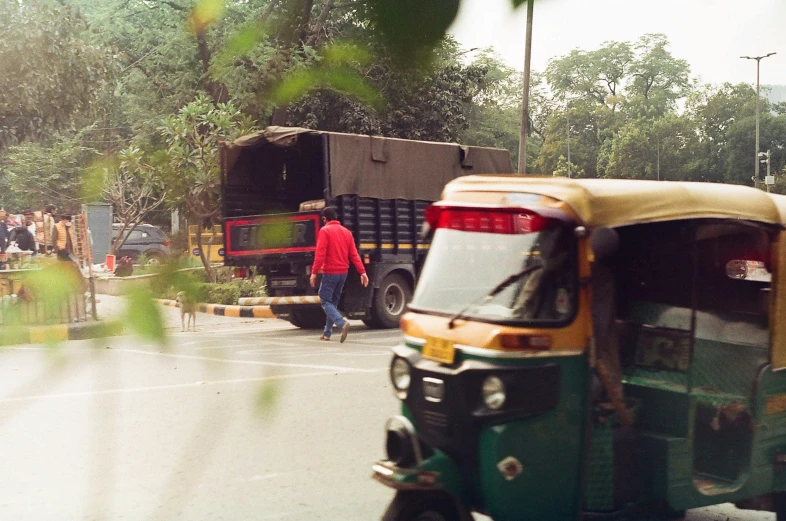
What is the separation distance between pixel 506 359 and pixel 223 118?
8.03ft

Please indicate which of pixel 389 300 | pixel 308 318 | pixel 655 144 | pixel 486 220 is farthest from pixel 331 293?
pixel 655 144

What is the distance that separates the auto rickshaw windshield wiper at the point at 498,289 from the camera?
11.3ft

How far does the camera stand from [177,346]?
1.05 metres

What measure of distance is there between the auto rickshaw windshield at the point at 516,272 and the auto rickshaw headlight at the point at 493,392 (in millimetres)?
208

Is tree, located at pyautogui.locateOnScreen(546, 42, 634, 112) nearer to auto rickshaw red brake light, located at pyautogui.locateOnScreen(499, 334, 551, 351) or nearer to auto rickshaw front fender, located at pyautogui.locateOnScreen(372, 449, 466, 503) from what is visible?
auto rickshaw red brake light, located at pyautogui.locateOnScreen(499, 334, 551, 351)

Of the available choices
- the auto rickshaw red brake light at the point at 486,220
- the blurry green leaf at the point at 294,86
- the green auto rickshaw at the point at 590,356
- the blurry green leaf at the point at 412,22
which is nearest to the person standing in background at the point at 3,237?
the blurry green leaf at the point at 294,86

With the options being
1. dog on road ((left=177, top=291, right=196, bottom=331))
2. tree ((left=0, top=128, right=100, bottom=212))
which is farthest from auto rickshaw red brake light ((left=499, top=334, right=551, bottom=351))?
tree ((left=0, top=128, right=100, bottom=212))

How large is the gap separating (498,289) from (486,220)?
0.26 m

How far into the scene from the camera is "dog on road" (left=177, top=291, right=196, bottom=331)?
0.94 meters

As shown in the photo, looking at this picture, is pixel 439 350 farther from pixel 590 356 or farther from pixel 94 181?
pixel 94 181

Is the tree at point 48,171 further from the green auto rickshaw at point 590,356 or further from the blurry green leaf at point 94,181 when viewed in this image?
the green auto rickshaw at point 590,356

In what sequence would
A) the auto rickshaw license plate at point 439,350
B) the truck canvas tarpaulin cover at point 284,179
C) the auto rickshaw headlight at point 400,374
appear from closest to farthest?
1. the truck canvas tarpaulin cover at point 284,179
2. the auto rickshaw license plate at point 439,350
3. the auto rickshaw headlight at point 400,374

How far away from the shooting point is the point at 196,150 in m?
1.01

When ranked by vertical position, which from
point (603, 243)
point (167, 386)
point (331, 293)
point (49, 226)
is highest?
point (49, 226)
